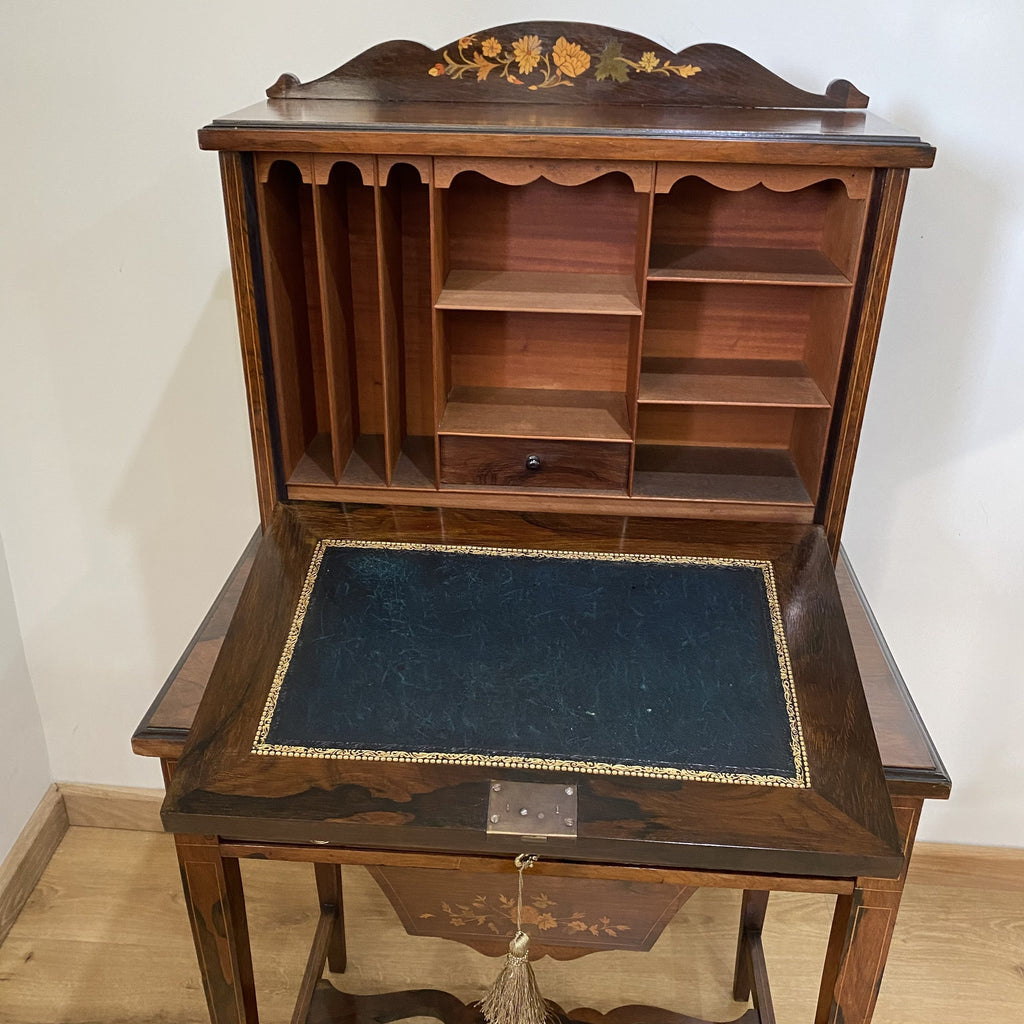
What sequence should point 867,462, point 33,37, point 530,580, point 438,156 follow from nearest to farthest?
point 438,156 < point 530,580 < point 33,37 < point 867,462

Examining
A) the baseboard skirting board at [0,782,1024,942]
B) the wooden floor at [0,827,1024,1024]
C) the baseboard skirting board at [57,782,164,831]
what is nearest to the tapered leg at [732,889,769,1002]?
the wooden floor at [0,827,1024,1024]

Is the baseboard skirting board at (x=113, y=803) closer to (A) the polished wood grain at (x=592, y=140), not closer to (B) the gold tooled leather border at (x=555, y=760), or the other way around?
(B) the gold tooled leather border at (x=555, y=760)

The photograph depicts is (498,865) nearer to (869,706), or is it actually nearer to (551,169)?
(869,706)

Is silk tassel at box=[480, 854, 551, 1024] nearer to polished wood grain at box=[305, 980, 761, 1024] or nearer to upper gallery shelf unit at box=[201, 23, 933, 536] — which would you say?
polished wood grain at box=[305, 980, 761, 1024]

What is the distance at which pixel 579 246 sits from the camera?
4.88 ft

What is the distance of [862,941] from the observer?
1.11 metres

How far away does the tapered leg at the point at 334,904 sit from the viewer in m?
1.96

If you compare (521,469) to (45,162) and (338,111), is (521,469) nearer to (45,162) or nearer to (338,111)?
(338,111)

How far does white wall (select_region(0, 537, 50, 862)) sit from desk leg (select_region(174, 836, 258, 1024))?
114cm

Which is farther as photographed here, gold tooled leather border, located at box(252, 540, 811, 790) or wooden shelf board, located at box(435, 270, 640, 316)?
wooden shelf board, located at box(435, 270, 640, 316)

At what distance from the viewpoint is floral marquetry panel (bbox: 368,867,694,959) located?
4.19 ft

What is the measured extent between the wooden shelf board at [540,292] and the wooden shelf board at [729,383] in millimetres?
132

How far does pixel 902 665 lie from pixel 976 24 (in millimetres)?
1234

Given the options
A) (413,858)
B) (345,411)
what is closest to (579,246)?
(345,411)
